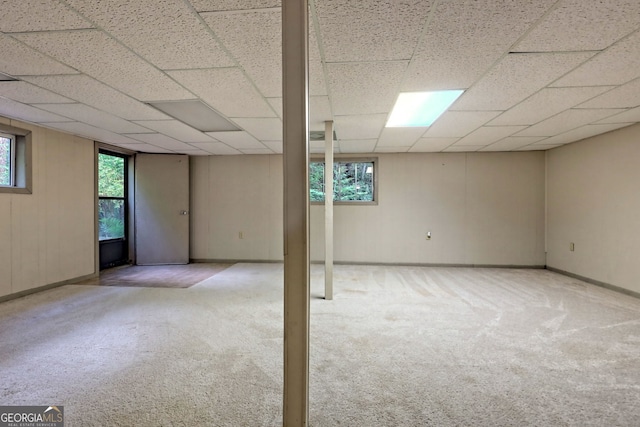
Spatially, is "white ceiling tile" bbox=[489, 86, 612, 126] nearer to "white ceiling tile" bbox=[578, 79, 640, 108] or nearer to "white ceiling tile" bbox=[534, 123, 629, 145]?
"white ceiling tile" bbox=[578, 79, 640, 108]

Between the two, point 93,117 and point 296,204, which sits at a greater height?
point 93,117

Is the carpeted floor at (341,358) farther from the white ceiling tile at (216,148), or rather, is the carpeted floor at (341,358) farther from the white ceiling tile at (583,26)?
the white ceiling tile at (216,148)

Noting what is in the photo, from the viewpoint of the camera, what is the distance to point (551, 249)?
5391mm

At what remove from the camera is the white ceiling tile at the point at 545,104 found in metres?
2.70

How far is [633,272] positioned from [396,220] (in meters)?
3.27

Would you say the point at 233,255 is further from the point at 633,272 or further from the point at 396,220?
the point at 633,272

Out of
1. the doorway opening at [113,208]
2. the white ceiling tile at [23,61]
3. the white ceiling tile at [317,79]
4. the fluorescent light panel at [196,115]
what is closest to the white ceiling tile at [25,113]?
the white ceiling tile at [23,61]

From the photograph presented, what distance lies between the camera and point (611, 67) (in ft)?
7.30

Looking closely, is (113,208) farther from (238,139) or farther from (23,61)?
(23,61)

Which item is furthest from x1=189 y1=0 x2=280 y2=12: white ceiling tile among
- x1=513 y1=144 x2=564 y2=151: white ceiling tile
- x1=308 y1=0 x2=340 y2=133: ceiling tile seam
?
x1=513 y1=144 x2=564 y2=151: white ceiling tile

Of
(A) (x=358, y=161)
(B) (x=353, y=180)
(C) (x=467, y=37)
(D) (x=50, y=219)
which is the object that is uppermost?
(C) (x=467, y=37)

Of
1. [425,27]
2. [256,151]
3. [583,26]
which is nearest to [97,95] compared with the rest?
[425,27]

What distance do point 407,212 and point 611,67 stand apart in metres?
3.79

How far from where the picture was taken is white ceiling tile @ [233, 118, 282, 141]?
3725mm
